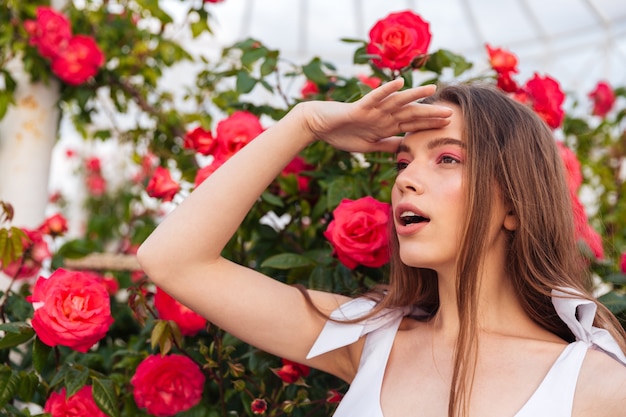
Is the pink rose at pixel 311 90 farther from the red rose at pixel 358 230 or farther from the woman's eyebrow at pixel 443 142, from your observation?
the woman's eyebrow at pixel 443 142

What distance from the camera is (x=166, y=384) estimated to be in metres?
1.43

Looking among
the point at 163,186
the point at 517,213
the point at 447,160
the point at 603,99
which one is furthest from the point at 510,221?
the point at 603,99

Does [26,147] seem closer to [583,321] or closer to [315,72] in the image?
[315,72]

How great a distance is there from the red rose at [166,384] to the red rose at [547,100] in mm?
1009

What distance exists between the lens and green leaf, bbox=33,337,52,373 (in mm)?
1395

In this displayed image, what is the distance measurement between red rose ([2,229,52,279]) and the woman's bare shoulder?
48.1 inches

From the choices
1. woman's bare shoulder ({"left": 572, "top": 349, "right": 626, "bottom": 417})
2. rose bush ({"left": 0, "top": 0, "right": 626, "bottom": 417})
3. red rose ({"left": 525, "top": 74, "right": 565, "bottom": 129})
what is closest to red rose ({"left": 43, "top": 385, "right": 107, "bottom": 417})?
rose bush ({"left": 0, "top": 0, "right": 626, "bottom": 417})


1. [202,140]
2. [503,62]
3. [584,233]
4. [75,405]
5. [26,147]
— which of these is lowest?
[75,405]

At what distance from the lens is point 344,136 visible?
1499mm

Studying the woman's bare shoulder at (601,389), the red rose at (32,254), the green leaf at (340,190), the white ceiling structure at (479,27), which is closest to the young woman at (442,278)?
the woman's bare shoulder at (601,389)

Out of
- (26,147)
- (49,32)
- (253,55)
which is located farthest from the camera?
(26,147)

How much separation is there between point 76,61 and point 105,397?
1.43 m

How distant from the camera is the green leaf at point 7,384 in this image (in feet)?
4.51

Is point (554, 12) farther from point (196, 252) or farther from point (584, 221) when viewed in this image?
point (196, 252)
